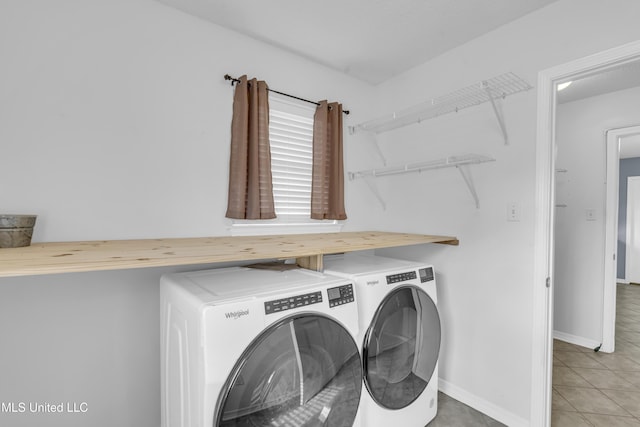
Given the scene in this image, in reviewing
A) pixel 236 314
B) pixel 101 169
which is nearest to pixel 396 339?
pixel 236 314

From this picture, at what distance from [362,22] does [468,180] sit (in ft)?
3.97

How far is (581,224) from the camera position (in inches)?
119

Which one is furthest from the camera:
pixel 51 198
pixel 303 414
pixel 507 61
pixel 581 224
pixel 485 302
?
pixel 581 224

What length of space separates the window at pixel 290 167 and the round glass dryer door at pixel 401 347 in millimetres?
936

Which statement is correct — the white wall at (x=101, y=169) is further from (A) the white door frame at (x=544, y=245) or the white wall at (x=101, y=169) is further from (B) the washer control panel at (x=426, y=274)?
(A) the white door frame at (x=544, y=245)

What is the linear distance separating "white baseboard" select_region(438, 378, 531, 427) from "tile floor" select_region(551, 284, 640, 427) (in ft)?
0.75

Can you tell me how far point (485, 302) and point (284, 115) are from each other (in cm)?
186

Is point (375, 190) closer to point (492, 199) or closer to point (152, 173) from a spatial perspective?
point (492, 199)

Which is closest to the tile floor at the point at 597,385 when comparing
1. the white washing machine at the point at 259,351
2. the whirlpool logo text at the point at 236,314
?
the white washing machine at the point at 259,351

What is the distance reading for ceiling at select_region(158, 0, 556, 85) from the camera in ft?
5.62

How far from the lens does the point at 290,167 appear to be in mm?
2236

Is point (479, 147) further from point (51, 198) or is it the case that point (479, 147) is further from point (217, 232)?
point (51, 198)

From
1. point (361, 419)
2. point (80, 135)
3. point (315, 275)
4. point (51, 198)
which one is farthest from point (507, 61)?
point (51, 198)

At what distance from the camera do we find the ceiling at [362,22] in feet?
5.62
